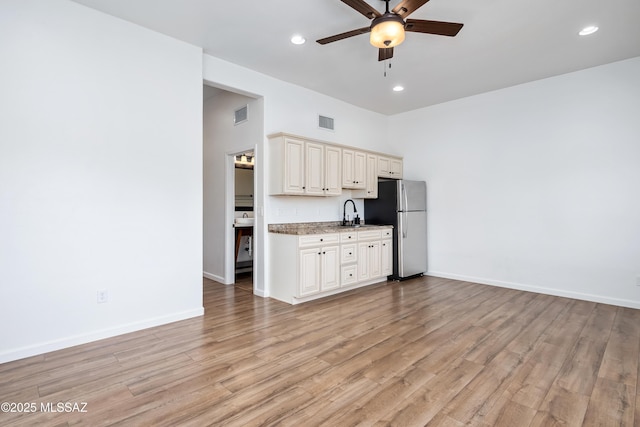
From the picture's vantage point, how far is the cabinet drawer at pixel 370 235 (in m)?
4.72

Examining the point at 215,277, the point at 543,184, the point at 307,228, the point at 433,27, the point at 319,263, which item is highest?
the point at 433,27

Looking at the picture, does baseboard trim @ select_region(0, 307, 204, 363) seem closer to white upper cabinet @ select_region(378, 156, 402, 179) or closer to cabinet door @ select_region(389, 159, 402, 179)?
white upper cabinet @ select_region(378, 156, 402, 179)

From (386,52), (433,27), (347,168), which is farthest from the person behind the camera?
(347,168)

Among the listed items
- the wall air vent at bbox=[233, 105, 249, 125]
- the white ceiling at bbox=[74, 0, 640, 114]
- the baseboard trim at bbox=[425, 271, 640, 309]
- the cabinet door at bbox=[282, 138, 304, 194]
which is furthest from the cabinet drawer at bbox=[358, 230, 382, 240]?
the wall air vent at bbox=[233, 105, 249, 125]

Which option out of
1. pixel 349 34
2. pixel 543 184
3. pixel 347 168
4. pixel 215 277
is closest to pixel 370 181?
pixel 347 168

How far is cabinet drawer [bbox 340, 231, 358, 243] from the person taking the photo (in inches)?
175

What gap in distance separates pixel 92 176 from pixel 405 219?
4.22 meters

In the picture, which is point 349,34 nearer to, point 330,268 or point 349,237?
point 349,237

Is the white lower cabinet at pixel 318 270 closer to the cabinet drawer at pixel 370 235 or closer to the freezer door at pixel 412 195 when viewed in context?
the cabinet drawer at pixel 370 235

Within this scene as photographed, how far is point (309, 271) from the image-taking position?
4055mm

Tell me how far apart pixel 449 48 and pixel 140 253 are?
3988mm

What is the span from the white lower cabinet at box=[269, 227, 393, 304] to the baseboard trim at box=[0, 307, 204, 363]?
1.09 meters

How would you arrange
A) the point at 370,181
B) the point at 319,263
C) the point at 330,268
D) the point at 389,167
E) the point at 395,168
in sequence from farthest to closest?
1. the point at 395,168
2. the point at 389,167
3. the point at 370,181
4. the point at 330,268
5. the point at 319,263

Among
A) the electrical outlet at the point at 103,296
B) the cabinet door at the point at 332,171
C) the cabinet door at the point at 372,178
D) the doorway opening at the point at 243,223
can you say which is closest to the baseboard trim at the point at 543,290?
the cabinet door at the point at 372,178
